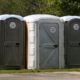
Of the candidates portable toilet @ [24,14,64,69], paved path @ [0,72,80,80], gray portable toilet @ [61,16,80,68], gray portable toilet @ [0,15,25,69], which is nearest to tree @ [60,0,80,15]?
gray portable toilet @ [61,16,80,68]

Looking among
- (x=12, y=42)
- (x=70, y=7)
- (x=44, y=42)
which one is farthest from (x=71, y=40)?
(x=70, y=7)

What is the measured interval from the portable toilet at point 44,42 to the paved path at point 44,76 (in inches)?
51.2

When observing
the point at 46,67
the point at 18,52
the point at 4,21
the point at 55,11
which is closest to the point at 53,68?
the point at 46,67

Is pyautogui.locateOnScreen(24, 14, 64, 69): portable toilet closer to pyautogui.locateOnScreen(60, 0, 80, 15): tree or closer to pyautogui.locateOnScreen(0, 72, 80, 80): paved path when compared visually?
pyautogui.locateOnScreen(0, 72, 80, 80): paved path

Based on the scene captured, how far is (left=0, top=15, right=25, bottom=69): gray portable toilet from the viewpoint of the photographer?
55.6ft

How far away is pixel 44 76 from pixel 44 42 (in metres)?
2.38

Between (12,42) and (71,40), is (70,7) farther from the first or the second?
(12,42)

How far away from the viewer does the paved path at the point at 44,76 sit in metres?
14.5

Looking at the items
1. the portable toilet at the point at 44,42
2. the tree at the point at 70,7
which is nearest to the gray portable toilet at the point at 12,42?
the portable toilet at the point at 44,42

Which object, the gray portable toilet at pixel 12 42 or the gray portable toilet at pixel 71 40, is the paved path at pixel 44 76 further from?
the gray portable toilet at pixel 71 40

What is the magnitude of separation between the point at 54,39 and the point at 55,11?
9563 millimetres

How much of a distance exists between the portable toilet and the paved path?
1300 millimetres

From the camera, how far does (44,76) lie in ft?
49.4

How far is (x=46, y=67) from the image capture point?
17.2m
